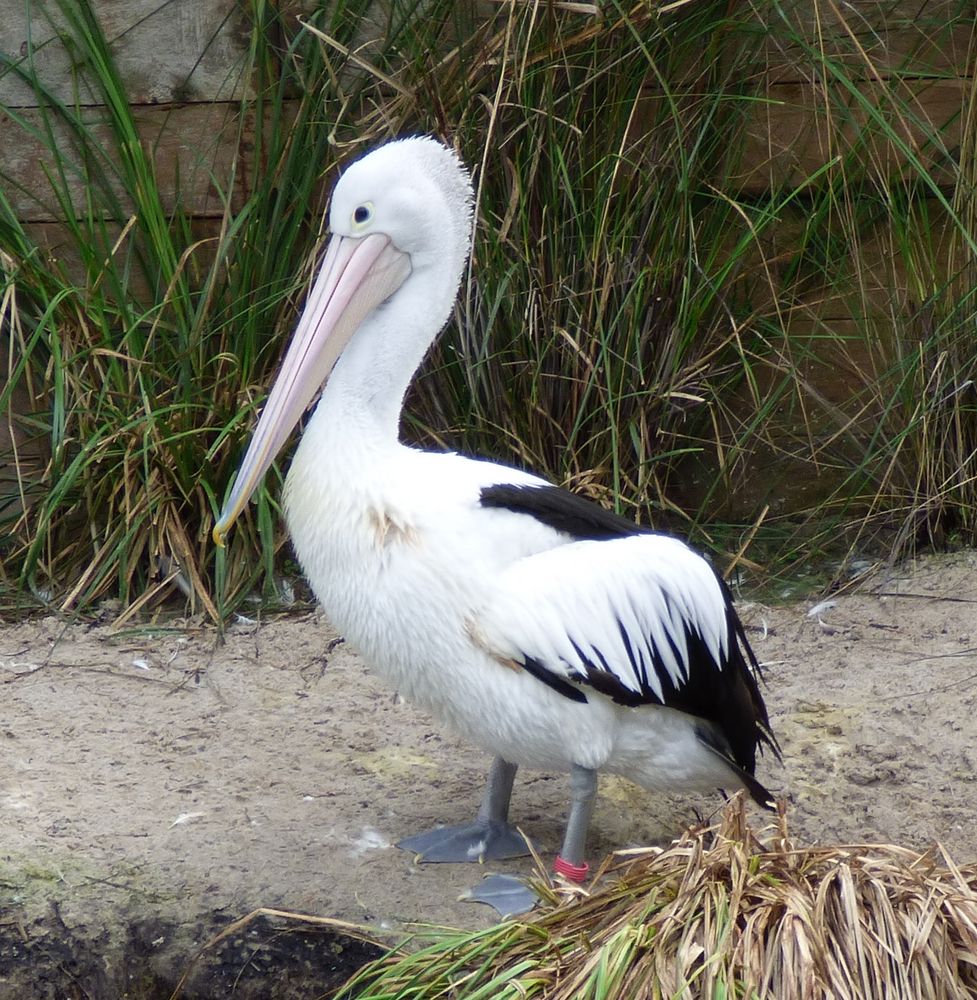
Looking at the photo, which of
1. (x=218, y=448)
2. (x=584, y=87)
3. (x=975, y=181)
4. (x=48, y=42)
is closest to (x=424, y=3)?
(x=584, y=87)

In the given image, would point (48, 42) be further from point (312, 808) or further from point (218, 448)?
point (312, 808)

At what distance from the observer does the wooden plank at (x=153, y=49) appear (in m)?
4.19

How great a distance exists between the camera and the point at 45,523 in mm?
3945

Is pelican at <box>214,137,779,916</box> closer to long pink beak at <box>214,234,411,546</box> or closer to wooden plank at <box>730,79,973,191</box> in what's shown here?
long pink beak at <box>214,234,411,546</box>

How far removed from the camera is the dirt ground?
104 inches

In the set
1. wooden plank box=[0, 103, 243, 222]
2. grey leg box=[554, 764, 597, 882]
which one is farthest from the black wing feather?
wooden plank box=[0, 103, 243, 222]

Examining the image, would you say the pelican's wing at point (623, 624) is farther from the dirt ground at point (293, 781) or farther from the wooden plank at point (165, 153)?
the wooden plank at point (165, 153)

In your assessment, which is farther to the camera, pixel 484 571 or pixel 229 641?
pixel 229 641

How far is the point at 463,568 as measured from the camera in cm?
254

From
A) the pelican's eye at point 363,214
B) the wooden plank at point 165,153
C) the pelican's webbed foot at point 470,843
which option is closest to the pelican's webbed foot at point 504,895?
the pelican's webbed foot at point 470,843

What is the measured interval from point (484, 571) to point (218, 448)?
1626 mm

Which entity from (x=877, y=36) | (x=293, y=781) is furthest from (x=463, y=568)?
(x=877, y=36)

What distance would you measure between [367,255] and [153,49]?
1885 millimetres

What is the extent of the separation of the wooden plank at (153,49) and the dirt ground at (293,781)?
1588 millimetres
